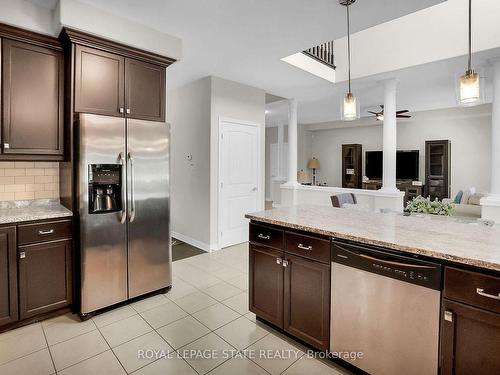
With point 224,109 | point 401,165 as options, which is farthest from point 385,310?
point 401,165

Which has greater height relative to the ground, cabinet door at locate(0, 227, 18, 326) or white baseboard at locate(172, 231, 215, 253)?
cabinet door at locate(0, 227, 18, 326)

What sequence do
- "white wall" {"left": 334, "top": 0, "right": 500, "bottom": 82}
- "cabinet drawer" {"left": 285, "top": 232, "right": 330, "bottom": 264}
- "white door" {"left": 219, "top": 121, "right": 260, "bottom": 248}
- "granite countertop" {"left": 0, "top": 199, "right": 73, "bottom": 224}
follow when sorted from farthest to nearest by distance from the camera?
"white door" {"left": 219, "top": 121, "right": 260, "bottom": 248}
"white wall" {"left": 334, "top": 0, "right": 500, "bottom": 82}
"granite countertop" {"left": 0, "top": 199, "right": 73, "bottom": 224}
"cabinet drawer" {"left": 285, "top": 232, "right": 330, "bottom": 264}

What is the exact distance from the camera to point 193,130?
4.61m

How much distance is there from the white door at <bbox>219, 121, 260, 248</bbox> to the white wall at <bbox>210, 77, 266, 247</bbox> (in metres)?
0.10

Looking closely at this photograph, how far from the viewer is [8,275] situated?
2256 millimetres

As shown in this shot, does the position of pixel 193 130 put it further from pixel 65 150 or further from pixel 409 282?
pixel 409 282

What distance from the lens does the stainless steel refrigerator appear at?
8.04ft

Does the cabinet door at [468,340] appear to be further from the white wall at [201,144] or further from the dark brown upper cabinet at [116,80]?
the white wall at [201,144]

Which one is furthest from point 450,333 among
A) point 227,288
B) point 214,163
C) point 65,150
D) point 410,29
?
point 410,29

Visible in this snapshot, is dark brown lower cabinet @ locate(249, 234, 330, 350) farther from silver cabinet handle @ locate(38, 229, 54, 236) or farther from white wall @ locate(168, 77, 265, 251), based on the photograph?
white wall @ locate(168, 77, 265, 251)

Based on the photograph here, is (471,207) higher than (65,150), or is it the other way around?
(65,150)

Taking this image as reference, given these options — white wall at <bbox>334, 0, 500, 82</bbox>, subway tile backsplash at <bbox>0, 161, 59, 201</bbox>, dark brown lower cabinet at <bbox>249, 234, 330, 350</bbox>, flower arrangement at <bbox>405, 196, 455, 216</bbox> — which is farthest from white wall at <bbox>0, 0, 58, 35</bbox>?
white wall at <bbox>334, 0, 500, 82</bbox>

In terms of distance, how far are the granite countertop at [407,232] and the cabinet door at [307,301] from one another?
0.27 m

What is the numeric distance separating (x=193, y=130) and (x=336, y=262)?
3441 mm
